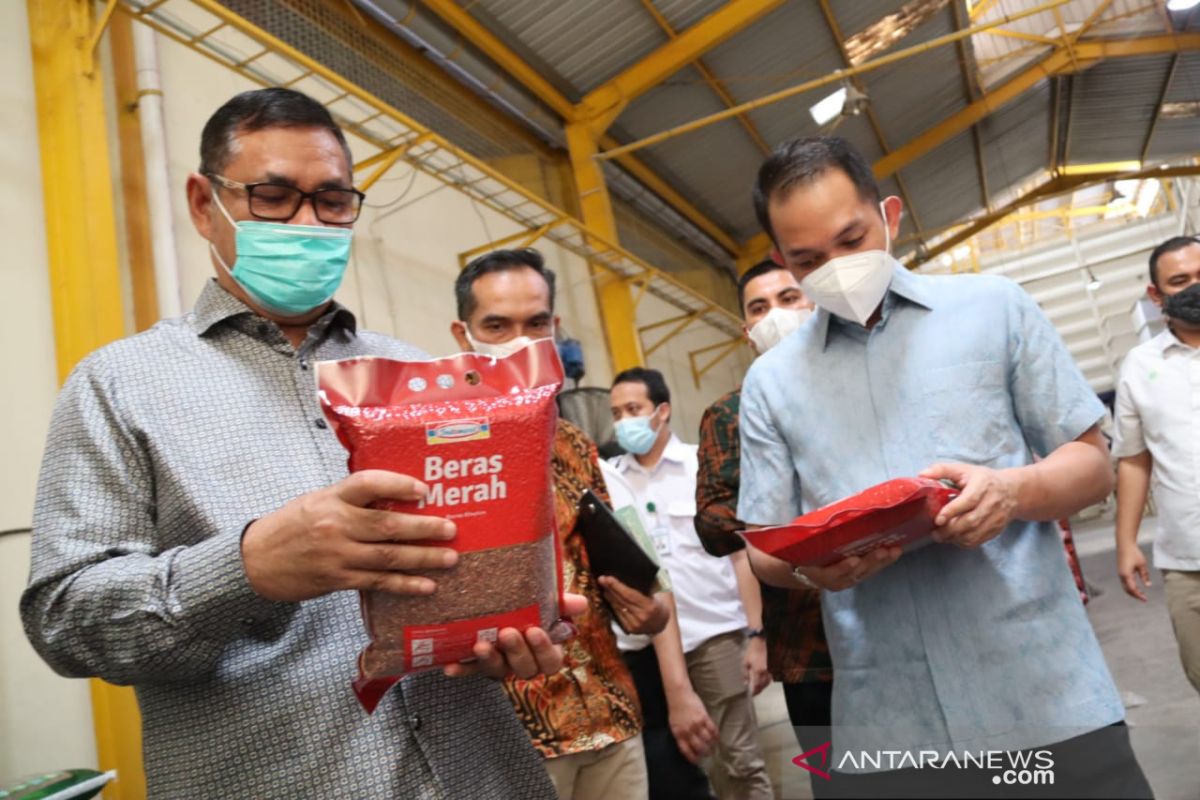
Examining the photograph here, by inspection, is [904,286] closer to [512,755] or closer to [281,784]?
[512,755]

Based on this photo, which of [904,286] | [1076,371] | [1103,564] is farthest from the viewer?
[1103,564]

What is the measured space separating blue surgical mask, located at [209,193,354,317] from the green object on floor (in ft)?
4.42

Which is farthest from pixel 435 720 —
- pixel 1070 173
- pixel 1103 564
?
pixel 1070 173

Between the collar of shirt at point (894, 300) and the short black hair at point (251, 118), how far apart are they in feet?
3.05

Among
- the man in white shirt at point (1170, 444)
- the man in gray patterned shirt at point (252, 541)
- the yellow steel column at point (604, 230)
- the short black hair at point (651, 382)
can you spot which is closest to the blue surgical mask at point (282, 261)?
the man in gray patterned shirt at point (252, 541)

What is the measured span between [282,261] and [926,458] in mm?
1099

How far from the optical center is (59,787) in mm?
1924

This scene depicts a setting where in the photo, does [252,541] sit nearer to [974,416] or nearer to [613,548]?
[613,548]

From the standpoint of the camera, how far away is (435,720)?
44.6 inches

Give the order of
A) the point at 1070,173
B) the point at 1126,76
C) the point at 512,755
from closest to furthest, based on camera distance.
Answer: the point at 512,755, the point at 1126,76, the point at 1070,173

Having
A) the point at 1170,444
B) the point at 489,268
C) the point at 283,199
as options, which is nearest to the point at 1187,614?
the point at 1170,444

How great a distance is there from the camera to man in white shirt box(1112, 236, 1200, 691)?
289 cm

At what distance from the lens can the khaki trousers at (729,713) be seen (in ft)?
11.3

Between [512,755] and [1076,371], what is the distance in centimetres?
109
